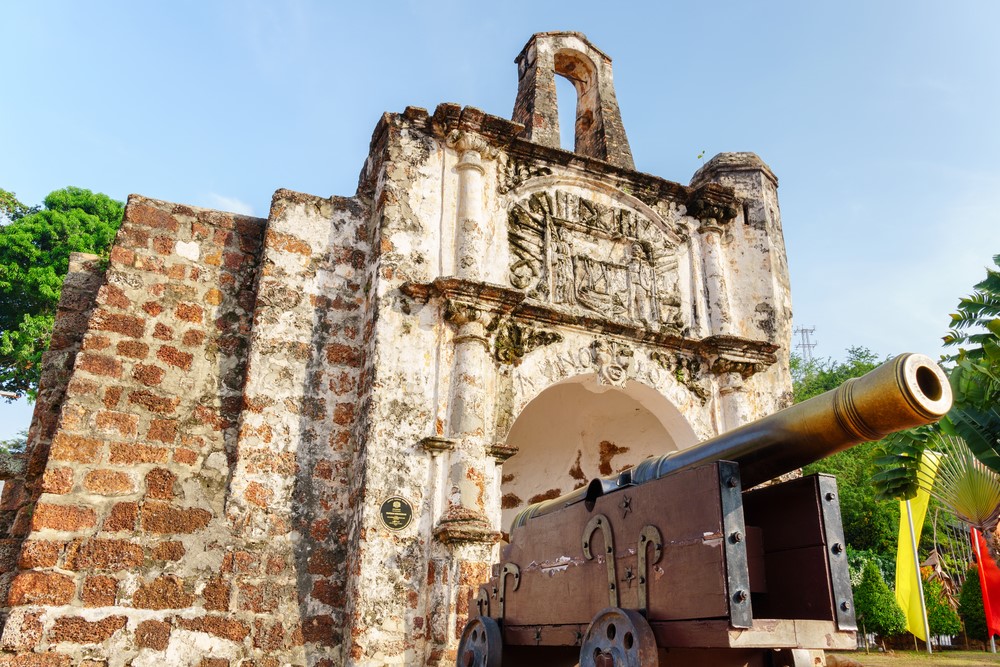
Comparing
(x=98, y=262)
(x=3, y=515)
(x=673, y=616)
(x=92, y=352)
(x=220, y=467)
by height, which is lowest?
(x=673, y=616)

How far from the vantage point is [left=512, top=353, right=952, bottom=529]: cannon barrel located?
8.90 ft

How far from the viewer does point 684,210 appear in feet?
28.0

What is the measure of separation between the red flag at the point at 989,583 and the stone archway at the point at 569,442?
822 cm

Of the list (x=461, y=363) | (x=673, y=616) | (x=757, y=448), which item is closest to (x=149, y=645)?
(x=461, y=363)

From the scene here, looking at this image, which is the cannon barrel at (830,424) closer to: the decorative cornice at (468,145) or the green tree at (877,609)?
the decorative cornice at (468,145)

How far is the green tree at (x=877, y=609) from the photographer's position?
1467cm

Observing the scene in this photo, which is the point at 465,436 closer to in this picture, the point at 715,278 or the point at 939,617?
the point at 715,278

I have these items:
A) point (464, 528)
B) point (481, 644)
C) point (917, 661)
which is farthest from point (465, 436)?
point (917, 661)

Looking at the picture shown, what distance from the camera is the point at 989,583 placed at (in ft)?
45.3

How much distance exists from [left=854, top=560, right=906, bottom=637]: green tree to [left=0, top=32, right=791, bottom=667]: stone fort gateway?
9.13 metres

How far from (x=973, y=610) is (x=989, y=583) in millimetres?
2412

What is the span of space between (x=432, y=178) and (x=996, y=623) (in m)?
13.1

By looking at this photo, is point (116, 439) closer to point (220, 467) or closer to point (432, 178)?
point (220, 467)

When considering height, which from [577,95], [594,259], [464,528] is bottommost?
[464,528]
